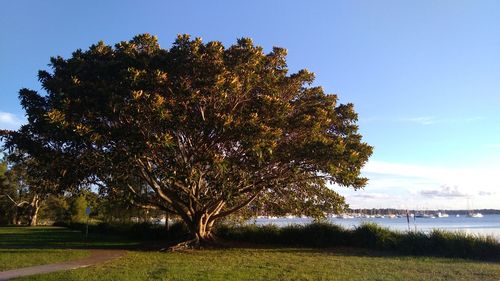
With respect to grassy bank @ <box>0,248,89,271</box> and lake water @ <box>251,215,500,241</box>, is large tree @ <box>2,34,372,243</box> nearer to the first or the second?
grassy bank @ <box>0,248,89,271</box>

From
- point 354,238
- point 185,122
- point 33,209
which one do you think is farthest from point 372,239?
point 33,209

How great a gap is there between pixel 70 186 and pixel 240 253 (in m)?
7.84

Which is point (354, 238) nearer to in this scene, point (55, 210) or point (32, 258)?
point (32, 258)

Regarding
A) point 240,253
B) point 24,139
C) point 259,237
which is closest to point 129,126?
point 24,139

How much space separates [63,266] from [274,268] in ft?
21.6

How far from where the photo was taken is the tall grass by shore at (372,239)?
19.6 meters

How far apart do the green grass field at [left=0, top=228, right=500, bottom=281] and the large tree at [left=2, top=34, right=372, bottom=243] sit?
134 inches

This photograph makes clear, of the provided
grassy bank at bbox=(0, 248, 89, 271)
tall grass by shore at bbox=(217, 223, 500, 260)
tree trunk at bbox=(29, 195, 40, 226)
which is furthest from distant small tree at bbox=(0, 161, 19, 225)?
grassy bank at bbox=(0, 248, 89, 271)

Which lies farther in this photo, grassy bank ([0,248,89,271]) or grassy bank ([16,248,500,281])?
grassy bank ([0,248,89,271])

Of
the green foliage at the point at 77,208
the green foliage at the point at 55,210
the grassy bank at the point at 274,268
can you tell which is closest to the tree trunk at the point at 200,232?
the grassy bank at the point at 274,268

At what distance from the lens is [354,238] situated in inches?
954

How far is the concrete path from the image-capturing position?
13673 millimetres

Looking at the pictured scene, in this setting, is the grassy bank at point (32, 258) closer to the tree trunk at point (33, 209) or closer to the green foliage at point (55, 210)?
the green foliage at point (55, 210)

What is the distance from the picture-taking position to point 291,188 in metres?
25.1
